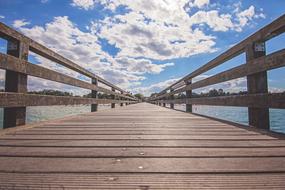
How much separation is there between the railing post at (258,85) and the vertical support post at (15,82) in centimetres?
271

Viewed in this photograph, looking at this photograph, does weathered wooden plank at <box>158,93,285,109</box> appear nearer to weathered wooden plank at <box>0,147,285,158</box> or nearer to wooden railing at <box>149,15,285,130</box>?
wooden railing at <box>149,15,285,130</box>

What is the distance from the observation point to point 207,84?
443 centimetres

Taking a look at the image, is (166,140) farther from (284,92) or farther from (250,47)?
(250,47)

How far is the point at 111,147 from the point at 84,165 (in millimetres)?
439

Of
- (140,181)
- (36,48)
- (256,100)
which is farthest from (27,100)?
(256,100)

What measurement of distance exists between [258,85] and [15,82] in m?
2.78

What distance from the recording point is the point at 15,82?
2.49 metres

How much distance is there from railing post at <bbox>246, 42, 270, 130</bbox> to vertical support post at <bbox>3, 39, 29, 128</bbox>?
2.71 meters

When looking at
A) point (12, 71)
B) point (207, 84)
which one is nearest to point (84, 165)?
point (12, 71)

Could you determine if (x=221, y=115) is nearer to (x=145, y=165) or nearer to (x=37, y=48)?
(x=37, y=48)

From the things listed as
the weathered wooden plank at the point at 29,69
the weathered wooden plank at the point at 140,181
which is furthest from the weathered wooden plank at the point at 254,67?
the weathered wooden plank at the point at 29,69

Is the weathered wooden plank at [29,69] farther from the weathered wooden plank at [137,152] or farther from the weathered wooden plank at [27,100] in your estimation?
the weathered wooden plank at [137,152]

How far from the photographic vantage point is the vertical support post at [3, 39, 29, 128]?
2490mm

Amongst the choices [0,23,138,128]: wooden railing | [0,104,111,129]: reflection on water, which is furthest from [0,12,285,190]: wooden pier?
[0,104,111,129]: reflection on water
